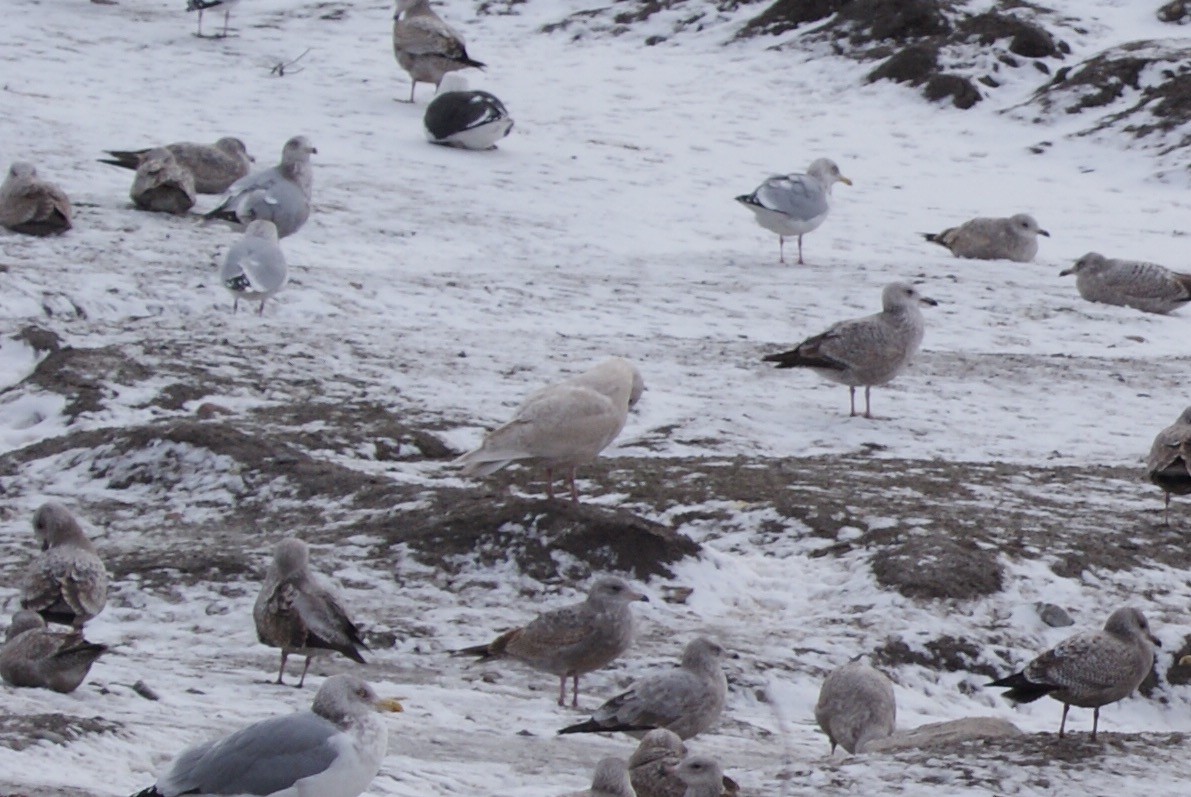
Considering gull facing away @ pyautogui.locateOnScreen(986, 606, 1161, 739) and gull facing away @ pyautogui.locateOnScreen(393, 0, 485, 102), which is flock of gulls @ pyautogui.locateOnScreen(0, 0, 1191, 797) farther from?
gull facing away @ pyautogui.locateOnScreen(393, 0, 485, 102)

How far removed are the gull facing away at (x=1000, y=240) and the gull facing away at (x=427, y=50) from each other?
7276 mm

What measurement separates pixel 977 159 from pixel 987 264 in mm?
4298

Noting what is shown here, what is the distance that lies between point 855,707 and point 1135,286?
9.68 metres

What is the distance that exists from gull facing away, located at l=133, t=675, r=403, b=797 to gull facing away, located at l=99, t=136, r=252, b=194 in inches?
476

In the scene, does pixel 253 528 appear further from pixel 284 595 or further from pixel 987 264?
pixel 987 264

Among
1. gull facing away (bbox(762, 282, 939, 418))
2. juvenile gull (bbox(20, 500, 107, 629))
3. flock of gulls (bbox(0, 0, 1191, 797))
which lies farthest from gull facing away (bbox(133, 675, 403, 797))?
gull facing away (bbox(762, 282, 939, 418))

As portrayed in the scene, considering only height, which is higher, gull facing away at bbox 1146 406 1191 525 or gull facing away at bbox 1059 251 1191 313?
gull facing away at bbox 1146 406 1191 525

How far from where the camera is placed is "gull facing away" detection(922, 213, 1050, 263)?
17.5 metres

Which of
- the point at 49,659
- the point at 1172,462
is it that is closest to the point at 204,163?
the point at 1172,462

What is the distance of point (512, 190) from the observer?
61.3 ft

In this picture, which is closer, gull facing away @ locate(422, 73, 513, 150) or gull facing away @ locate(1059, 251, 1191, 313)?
gull facing away @ locate(1059, 251, 1191, 313)

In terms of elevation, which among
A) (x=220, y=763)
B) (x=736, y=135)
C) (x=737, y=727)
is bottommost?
(x=736, y=135)

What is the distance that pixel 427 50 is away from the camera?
22078 millimetres

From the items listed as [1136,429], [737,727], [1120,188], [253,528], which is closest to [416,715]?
[737,727]
